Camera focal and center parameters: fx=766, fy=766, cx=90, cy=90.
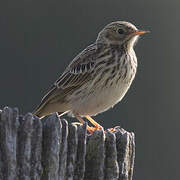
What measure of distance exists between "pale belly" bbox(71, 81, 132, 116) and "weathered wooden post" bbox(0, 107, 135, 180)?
2.95 m

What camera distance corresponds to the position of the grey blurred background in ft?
51.5

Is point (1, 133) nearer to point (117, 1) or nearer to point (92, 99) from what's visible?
point (92, 99)

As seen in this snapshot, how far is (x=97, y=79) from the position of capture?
835cm

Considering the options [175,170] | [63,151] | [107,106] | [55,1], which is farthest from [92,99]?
[55,1]

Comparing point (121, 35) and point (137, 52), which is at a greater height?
point (137, 52)

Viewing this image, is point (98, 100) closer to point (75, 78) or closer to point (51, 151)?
point (75, 78)

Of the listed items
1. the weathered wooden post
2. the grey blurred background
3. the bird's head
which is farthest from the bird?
the grey blurred background

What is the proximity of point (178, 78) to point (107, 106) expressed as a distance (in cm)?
1193

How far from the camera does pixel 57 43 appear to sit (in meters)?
18.7

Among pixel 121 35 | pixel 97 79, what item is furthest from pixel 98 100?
pixel 121 35

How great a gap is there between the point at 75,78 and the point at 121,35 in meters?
0.82

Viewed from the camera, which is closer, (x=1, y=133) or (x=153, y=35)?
(x=1, y=133)

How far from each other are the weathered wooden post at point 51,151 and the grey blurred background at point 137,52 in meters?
8.58

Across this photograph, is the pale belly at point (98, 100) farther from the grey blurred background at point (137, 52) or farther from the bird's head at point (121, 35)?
the grey blurred background at point (137, 52)
